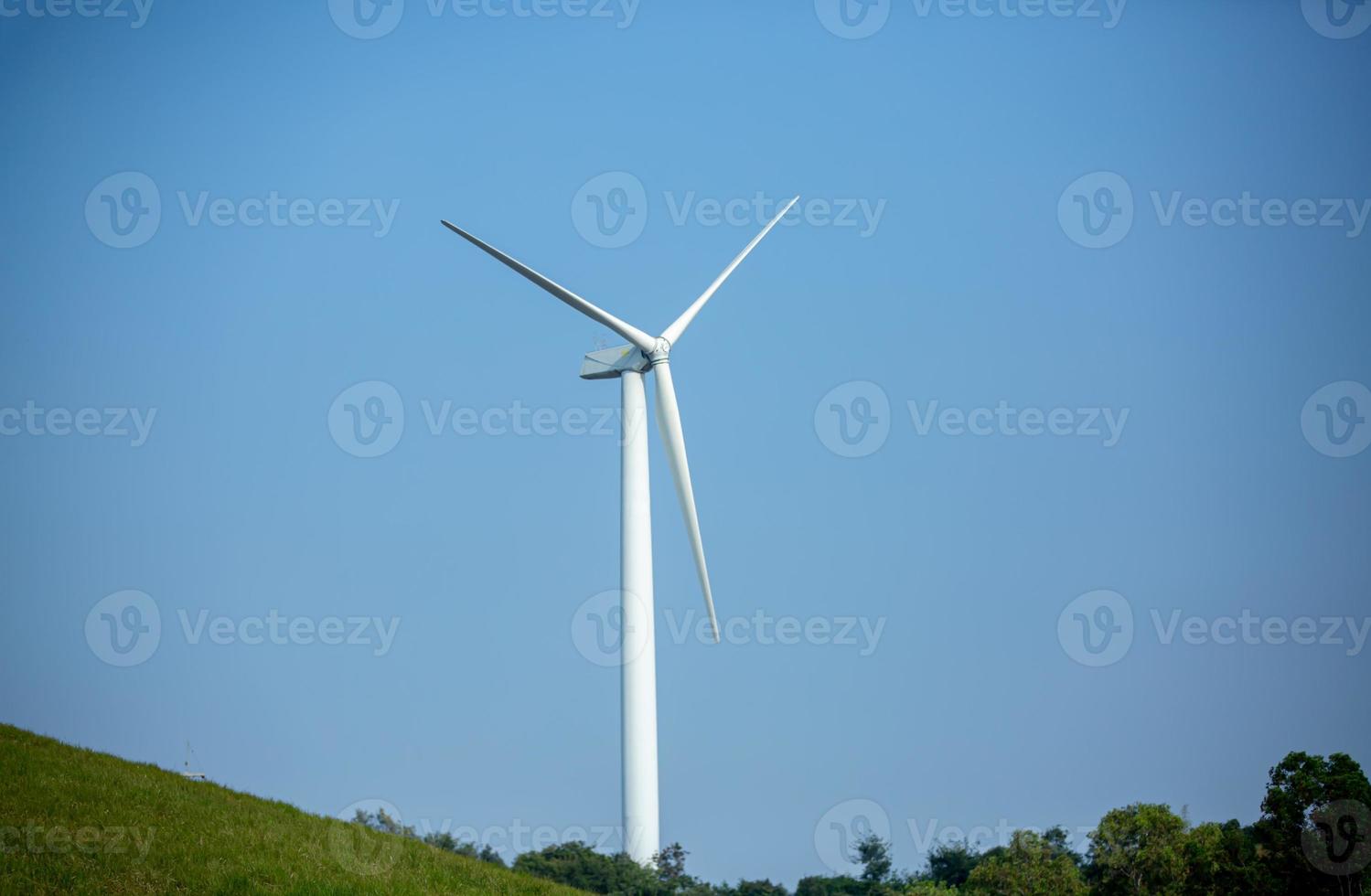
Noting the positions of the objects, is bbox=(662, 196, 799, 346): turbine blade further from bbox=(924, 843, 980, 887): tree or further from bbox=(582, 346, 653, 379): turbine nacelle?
bbox=(924, 843, 980, 887): tree

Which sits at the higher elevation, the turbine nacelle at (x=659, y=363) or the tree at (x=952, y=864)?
the turbine nacelle at (x=659, y=363)

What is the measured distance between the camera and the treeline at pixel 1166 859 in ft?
182

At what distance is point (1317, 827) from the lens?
57.2 m

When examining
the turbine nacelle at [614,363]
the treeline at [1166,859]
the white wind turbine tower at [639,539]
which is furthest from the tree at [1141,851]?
the turbine nacelle at [614,363]

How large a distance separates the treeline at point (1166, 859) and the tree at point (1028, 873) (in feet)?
0.15

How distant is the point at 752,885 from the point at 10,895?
1370 inches

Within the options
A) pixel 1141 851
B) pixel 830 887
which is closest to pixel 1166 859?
pixel 1141 851

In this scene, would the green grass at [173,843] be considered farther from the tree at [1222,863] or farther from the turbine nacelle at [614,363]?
the tree at [1222,863]

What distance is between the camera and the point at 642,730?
6222 centimetres
